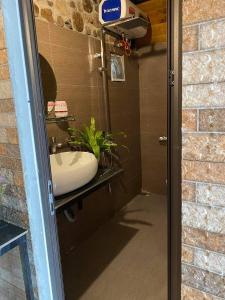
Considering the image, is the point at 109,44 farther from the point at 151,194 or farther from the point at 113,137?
the point at 151,194

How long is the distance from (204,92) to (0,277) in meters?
1.34

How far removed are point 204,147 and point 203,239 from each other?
0.27 m

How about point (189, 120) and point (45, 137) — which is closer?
point (189, 120)

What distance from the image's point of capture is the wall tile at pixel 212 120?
24.0 inches

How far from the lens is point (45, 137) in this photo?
93cm

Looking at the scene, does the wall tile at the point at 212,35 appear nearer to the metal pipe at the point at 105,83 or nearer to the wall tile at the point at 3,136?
the wall tile at the point at 3,136

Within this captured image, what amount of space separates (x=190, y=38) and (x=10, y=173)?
2.90 ft

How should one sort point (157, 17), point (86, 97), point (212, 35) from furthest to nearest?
point (157, 17), point (86, 97), point (212, 35)

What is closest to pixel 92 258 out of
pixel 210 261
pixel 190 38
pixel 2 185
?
pixel 2 185

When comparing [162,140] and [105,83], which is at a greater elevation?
[105,83]

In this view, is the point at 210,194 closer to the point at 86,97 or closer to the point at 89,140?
the point at 89,140

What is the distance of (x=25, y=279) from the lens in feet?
3.81

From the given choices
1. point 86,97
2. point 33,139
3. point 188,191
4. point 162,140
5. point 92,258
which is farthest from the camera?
point 162,140

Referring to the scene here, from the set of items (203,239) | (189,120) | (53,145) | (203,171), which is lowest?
(203,239)
